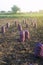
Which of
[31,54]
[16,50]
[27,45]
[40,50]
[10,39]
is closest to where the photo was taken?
[40,50]

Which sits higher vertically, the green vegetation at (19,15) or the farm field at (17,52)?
the farm field at (17,52)

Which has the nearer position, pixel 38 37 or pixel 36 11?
pixel 38 37

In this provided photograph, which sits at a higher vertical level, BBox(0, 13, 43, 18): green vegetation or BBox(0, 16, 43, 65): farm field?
BBox(0, 16, 43, 65): farm field

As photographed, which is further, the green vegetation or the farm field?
the green vegetation

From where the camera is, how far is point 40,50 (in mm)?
6711

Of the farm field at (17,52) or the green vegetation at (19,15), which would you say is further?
the green vegetation at (19,15)

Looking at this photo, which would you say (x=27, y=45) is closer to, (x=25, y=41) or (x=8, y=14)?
(x=25, y=41)

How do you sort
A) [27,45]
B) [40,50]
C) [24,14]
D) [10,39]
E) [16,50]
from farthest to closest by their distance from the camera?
[24,14], [10,39], [27,45], [16,50], [40,50]

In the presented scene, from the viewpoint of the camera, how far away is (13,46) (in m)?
8.31

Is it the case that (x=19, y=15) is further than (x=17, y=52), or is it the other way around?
(x=19, y=15)

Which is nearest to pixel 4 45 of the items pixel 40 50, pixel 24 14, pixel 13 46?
pixel 13 46

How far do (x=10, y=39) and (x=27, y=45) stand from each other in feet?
4.86

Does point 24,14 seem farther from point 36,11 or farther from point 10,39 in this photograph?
point 10,39

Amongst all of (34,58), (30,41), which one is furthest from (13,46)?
(34,58)
